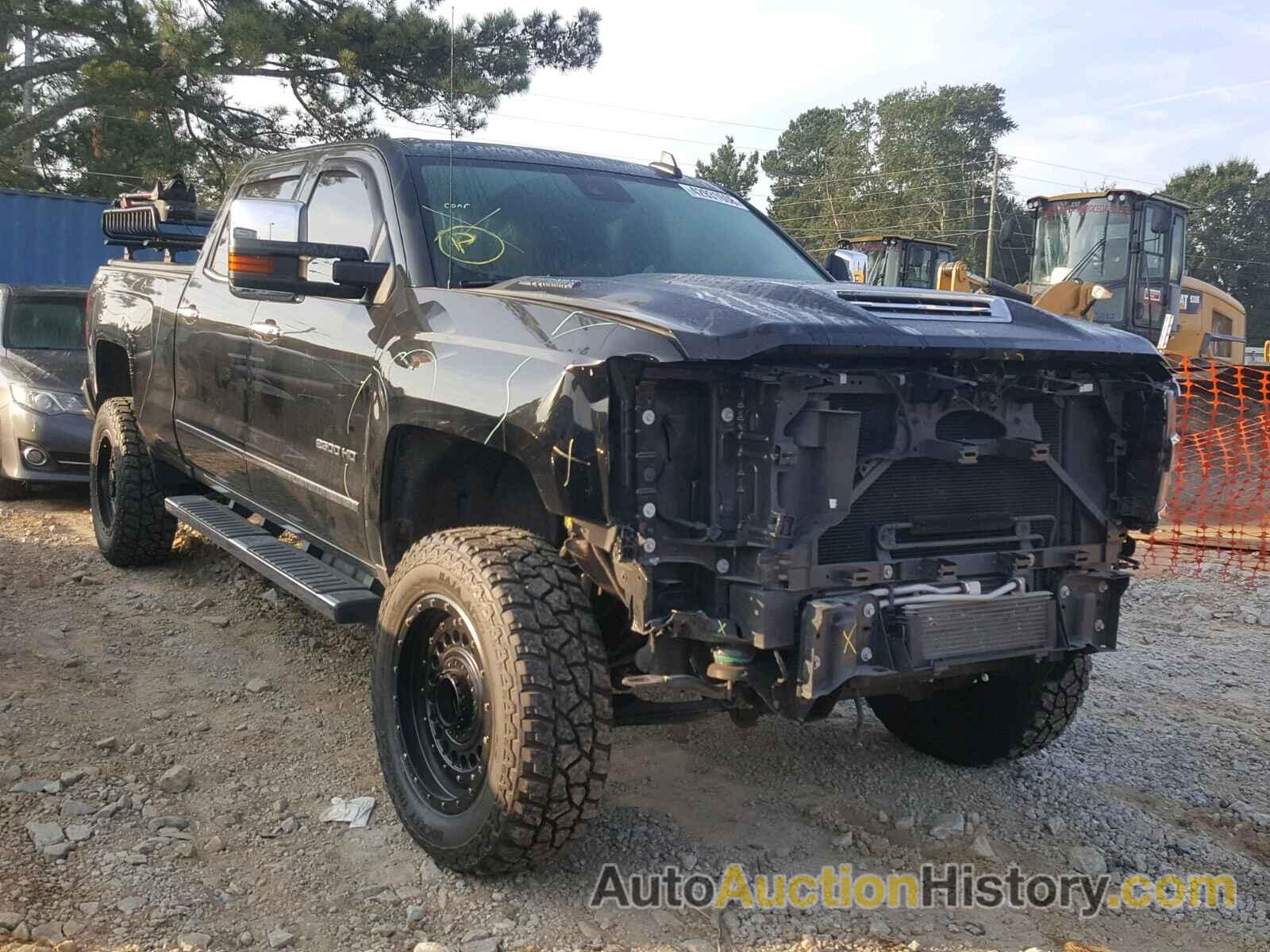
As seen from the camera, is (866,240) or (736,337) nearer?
(736,337)

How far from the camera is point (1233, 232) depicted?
60344 mm

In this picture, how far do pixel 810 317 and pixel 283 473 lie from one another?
2.32m

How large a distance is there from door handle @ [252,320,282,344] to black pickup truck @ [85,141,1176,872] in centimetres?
2

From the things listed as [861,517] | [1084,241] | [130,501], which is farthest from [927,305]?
[1084,241]

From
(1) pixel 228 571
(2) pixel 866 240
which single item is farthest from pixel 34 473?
(2) pixel 866 240

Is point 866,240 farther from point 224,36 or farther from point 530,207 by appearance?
point 530,207

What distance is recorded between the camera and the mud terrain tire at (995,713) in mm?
3758

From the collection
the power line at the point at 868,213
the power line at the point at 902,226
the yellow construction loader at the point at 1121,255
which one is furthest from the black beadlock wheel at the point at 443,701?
the power line at the point at 902,226

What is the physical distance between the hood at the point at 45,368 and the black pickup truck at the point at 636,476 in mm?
4382

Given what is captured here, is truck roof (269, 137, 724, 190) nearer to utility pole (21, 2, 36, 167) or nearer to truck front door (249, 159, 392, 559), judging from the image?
truck front door (249, 159, 392, 559)

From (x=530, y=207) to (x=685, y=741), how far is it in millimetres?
1985

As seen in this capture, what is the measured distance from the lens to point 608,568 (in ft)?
9.18

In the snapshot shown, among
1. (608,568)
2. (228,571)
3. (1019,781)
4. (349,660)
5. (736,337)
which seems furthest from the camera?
(228,571)

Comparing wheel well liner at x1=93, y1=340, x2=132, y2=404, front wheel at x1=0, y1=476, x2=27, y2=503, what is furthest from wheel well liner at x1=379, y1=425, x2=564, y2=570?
front wheel at x1=0, y1=476, x2=27, y2=503
